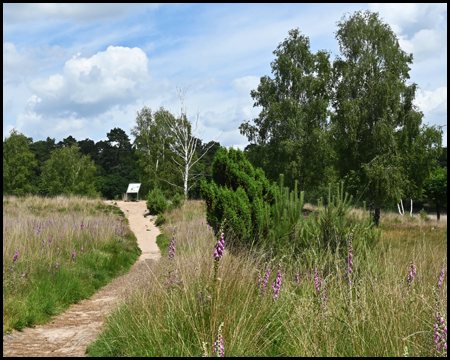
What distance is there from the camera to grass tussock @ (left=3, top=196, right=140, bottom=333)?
5.68 m

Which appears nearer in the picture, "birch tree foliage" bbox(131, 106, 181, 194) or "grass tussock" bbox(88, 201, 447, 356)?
"grass tussock" bbox(88, 201, 447, 356)

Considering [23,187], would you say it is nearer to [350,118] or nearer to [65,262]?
[350,118]

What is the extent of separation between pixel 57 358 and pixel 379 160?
797 inches

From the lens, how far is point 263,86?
28.8 metres

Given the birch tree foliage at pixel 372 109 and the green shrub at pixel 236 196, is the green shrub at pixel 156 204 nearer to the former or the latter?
the birch tree foliage at pixel 372 109

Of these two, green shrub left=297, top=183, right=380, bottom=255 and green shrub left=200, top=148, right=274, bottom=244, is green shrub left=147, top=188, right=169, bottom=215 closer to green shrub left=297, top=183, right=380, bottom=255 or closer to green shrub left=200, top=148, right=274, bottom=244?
green shrub left=200, top=148, right=274, bottom=244

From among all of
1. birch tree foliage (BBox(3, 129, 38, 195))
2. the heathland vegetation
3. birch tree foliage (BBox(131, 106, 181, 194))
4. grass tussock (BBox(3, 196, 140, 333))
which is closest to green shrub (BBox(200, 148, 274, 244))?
the heathland vegetation

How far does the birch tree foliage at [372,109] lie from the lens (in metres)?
21.0

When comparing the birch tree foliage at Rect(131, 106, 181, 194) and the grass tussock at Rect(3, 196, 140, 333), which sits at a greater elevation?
the birch tree foliage at Rect(131, 106, 181, 194)

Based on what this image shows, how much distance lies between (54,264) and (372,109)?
19.6m

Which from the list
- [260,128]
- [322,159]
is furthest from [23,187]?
[322,159]

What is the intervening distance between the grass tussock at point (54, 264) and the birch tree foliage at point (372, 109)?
14832 millimetres

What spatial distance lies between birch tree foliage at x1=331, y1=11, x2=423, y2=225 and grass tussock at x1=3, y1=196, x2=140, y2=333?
14.8 m

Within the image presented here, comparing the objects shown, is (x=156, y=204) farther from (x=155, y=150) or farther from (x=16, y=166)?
(x=16, y=166)
